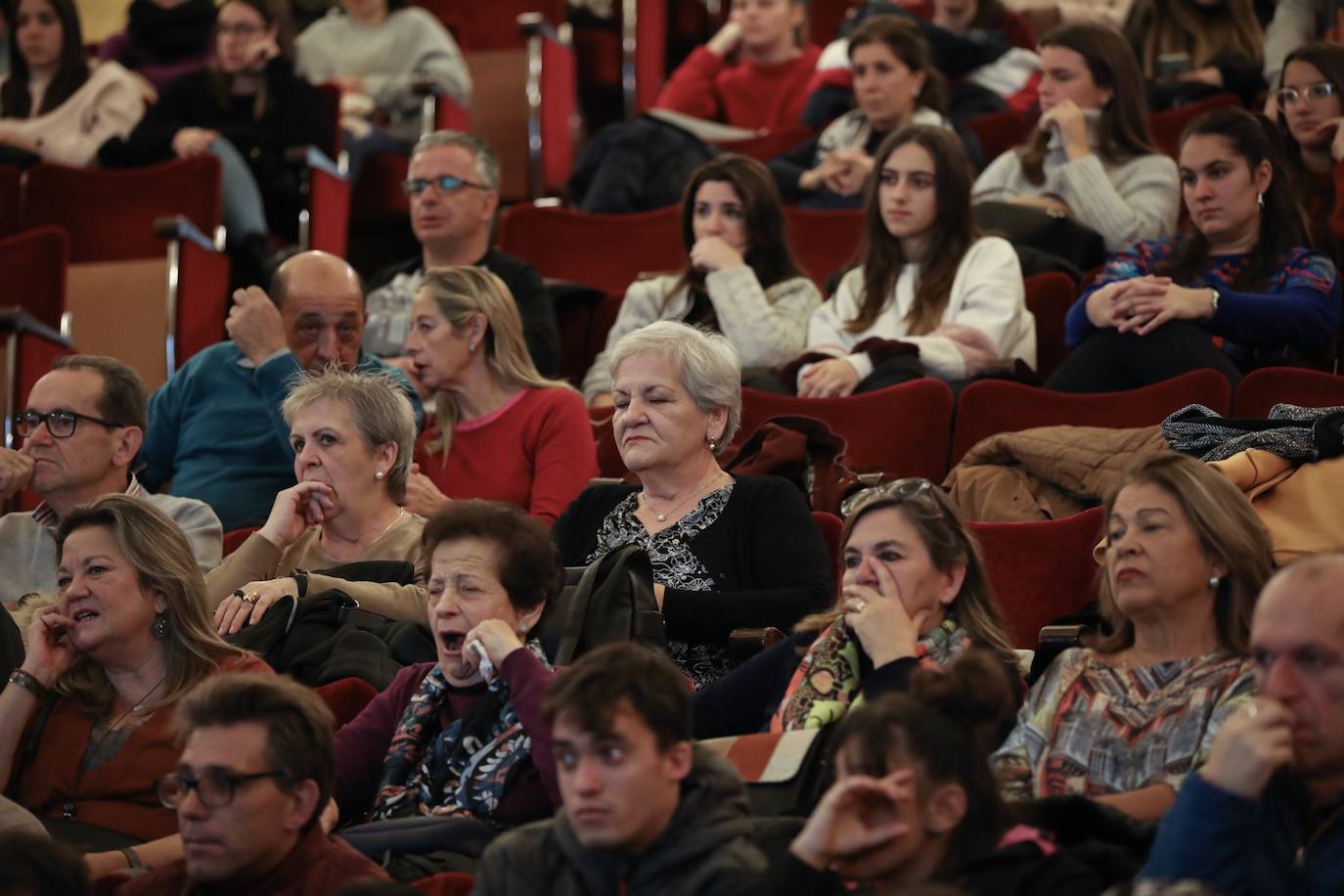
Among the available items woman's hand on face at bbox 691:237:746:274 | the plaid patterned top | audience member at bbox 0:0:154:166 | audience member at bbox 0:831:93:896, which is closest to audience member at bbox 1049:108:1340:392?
woman's hand on face at bbox 691:237:746:274

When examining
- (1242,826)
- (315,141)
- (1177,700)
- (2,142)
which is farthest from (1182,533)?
(2,142)

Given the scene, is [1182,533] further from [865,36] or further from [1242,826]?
[865,36]

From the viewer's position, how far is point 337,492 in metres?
3.45

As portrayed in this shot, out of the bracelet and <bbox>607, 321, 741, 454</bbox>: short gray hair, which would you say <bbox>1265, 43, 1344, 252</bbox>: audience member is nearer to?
<bbox>607, 321, 741, 454</bbox>: short gray hair

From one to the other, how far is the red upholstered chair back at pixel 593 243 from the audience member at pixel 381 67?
0.87 metres

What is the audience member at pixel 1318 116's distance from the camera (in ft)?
14.3

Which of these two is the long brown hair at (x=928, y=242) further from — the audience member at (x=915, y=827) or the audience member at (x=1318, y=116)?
the audience member at (x=915, y=827)

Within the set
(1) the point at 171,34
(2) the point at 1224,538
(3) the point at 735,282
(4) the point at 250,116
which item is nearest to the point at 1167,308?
(3) the point at 735,282

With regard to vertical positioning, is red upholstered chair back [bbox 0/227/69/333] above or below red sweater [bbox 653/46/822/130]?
below

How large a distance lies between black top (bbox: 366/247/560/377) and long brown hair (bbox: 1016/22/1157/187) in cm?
117

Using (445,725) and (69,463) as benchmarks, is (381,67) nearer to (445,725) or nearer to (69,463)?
(69,463)

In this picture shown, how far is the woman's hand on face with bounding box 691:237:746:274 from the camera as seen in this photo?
436cm

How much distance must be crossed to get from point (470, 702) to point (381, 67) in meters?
3.88

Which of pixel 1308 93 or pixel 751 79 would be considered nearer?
pixel 1308 93
